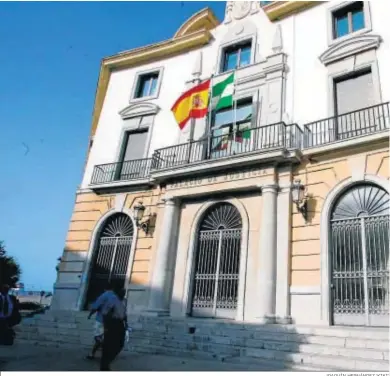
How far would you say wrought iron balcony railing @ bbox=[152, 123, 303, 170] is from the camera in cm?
1009

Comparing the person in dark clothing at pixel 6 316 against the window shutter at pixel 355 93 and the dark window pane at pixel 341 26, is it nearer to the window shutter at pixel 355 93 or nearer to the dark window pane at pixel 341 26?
the window shutter at pixel 355 93

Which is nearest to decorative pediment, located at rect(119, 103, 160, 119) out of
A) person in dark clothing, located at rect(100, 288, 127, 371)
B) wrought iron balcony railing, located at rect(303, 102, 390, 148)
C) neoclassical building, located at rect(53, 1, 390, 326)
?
neoclassical building, located at rect(53, 1, 390, 326)

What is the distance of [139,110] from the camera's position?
14039 mm

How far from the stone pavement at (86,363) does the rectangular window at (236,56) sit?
10158 millimetres

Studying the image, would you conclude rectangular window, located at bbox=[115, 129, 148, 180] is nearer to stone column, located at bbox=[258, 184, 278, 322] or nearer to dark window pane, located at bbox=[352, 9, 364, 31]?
stone column, located at bbox=[258, 184, 278, 322]

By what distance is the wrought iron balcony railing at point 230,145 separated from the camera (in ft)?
33.1

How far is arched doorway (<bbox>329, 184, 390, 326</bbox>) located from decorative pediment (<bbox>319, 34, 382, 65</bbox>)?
13.9 ft

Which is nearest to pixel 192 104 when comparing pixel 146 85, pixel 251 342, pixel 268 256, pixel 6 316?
pixel 146 85

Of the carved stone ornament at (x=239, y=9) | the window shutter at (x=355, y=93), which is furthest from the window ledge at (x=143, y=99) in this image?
the window shutter at (x=355, y=93)

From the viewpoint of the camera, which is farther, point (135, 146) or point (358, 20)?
point (135, 146)

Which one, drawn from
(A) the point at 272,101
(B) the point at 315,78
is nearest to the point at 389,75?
(B) the point at 315,78

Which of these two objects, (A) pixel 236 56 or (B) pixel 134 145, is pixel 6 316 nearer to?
(B) pixel 134 145

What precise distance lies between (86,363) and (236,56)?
11.3 metres

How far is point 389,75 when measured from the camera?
945cm
